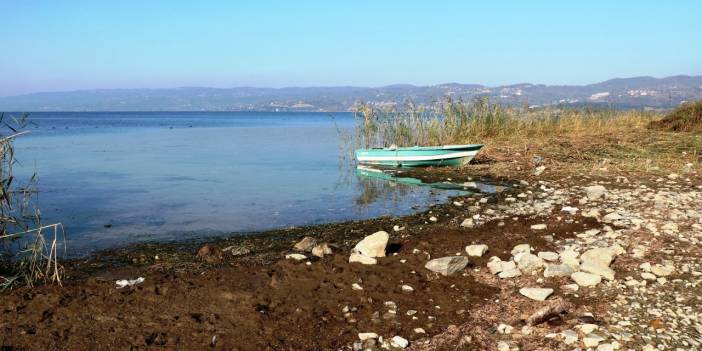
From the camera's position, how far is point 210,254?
26.8ft

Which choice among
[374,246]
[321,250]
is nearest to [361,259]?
[374,246]

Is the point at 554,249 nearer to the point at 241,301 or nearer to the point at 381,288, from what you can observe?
the point at 381,288

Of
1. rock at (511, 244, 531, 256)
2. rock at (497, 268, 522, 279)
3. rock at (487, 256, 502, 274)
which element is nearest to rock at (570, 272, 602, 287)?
rock at (497, 268, 522, 279)

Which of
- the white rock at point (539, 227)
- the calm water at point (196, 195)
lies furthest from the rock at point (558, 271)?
the calm water at point (196, 195)

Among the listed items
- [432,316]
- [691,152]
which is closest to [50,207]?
[432,316]

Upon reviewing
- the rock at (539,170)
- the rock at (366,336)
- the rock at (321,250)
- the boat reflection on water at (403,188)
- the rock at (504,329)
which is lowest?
the boat reflection on water at (403,188)

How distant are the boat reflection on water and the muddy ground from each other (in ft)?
19.3

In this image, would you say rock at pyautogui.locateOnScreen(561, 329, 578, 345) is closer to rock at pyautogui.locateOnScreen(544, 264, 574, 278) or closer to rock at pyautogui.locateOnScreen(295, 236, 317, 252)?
rock at pyautogui.locateOnScreen(544, 264, 574, 278)

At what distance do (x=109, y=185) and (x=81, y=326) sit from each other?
12.0 meters

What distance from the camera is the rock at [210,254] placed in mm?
7864

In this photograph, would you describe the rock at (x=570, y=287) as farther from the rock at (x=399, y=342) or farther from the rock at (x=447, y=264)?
the rock at (x=399, y=342)

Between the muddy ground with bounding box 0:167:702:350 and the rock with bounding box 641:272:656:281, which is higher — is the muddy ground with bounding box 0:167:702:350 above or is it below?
below

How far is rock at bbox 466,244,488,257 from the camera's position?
7.35 meters

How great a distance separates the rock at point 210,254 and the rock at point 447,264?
2928mm
